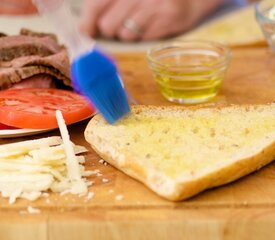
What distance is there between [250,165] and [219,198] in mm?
163

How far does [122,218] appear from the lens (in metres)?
1.80

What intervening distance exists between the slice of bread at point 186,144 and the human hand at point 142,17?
2.21 metres

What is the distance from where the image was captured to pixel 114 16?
455 cm

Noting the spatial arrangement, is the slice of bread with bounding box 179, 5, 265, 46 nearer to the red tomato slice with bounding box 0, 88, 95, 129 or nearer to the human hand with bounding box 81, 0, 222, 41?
the human hand with bounding box 81, 0, 222, 41

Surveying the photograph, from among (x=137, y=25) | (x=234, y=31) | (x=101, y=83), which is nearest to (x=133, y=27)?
(x=137, y=25)

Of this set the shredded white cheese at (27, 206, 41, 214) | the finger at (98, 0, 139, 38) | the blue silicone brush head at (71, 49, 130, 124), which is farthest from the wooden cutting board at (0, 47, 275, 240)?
the finger at (98, 0, 139, 38)

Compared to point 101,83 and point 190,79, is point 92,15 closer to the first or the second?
point 190,79

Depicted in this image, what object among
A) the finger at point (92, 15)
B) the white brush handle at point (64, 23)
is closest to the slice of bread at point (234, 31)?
the finger at point (92, 15)

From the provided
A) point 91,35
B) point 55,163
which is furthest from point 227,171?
point 91,35

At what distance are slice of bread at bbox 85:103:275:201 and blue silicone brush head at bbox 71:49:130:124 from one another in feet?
0.18

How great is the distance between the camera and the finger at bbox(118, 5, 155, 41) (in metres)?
4.36

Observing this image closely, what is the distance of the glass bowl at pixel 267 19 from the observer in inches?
117

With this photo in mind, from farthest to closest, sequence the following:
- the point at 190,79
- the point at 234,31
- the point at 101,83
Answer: the point at 234,31 < the point at 190,79 < the point at 101,83

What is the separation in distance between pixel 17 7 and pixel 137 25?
101cm
